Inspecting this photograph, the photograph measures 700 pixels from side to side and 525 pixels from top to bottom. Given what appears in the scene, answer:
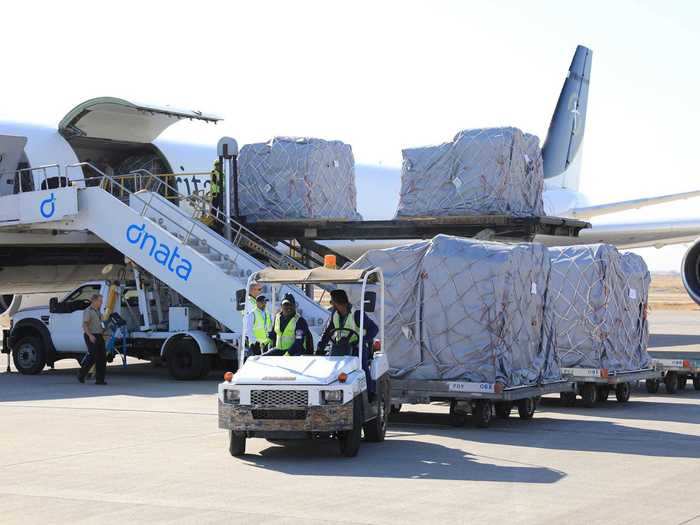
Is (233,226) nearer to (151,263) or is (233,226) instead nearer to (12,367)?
(151,263)

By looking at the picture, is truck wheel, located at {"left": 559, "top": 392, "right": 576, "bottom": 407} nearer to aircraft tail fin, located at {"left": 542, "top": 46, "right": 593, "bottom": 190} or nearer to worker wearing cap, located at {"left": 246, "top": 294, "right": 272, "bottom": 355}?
worker wearing cap, located at {"left": 246, "top": 294, "right": 272, "bottom": 355}

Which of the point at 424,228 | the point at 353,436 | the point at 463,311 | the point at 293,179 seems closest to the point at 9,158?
the point at 293,179

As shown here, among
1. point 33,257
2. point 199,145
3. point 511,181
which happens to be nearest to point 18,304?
point 33,257

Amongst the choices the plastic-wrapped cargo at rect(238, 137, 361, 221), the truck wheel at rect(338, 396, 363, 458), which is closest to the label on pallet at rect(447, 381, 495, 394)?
the truck wheel at rect(338, 396, 363, 458)

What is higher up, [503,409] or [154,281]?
[154,281]

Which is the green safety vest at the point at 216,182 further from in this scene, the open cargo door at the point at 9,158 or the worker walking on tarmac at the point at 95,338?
the worker walking on tarmac at the point at 95,338

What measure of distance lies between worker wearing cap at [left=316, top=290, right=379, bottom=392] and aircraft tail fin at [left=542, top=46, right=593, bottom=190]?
2891 centimetres

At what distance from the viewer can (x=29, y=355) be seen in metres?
21.4

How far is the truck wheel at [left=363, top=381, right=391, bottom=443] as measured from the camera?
12.1m

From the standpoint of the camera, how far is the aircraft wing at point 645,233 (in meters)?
30.6

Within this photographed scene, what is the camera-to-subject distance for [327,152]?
22.6 m

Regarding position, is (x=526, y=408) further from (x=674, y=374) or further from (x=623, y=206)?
(x=623, y=206)

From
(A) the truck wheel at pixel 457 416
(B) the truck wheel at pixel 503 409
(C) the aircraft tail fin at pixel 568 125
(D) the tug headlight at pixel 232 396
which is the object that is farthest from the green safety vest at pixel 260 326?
(C) the aircraft tail fin at pixel 568 125

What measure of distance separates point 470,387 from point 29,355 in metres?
10.6
